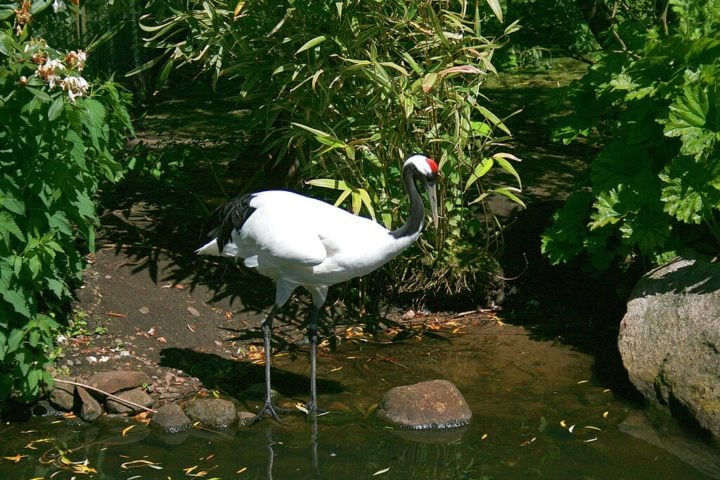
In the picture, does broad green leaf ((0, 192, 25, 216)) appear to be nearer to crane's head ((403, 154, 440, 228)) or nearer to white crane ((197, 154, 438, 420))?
white crane ((197, 154, 438, 420))

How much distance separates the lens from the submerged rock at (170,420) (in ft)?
17.3

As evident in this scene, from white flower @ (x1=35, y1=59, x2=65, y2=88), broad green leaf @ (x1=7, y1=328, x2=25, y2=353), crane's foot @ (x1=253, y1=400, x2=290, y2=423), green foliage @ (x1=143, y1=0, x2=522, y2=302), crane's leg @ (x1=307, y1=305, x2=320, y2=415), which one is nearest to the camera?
white flower @ (x1=35, y1=59, x2=65, y2=88)

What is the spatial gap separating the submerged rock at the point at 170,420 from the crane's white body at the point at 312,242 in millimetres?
957

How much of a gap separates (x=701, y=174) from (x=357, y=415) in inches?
92.9

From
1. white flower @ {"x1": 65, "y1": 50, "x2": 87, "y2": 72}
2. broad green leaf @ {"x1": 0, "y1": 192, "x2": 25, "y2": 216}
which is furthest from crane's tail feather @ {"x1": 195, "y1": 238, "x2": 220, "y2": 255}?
white flower @ {"x1": 65, "y1": 50, "x2": 87, "y2": 72}

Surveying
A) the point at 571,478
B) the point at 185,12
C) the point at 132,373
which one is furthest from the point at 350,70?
the point at 571,478

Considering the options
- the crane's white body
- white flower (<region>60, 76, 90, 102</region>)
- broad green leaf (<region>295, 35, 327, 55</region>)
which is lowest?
the crane's white body

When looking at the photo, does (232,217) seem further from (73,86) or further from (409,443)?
(409,443)

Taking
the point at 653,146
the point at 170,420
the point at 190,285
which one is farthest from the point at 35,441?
the point at 653,146

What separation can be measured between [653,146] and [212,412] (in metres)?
3.09

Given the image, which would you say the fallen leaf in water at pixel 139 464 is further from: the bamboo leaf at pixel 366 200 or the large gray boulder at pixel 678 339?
the large gray boulder at pixel 678 339

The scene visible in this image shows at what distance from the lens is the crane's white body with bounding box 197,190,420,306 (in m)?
5.44

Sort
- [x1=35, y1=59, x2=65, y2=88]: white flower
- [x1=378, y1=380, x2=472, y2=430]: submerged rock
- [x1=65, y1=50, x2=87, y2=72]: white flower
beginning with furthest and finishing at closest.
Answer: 1. [x1=378, y1=380, x2=472, y2=430]: submerged rock
2. [x1=65, y1=50, x2=87, y2=72]: white flower
3. [x1=35, y1=59, x2=65, y2=88]: white flower

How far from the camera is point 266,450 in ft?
16.8
